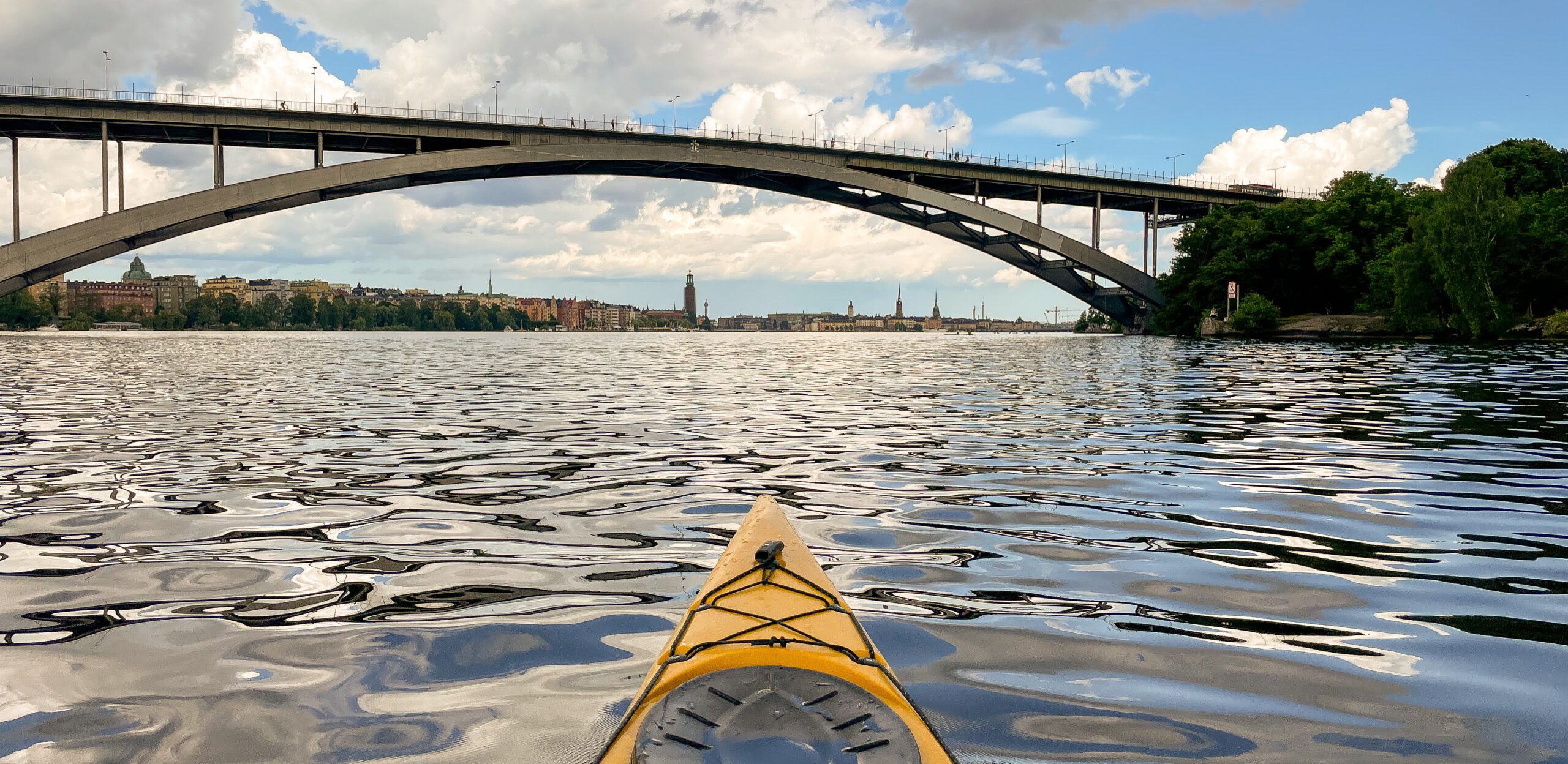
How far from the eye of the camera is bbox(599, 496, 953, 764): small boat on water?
7.55ft

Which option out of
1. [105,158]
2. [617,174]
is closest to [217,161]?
[105,158]

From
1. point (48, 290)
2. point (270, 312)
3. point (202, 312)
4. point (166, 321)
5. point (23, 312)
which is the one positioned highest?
point (48, 290)

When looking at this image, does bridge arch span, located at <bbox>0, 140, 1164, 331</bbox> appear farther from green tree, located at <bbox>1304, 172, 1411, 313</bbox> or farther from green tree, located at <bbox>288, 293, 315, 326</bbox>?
green tree, located at <bbox>288, 293, 315, 326</bbox>

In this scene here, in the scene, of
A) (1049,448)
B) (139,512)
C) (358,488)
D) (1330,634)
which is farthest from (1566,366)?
(139,512)

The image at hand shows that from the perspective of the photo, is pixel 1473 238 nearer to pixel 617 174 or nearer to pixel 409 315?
pixel 617 174

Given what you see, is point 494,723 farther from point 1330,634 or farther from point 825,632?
point 1330,634

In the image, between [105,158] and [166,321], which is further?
[166,321]

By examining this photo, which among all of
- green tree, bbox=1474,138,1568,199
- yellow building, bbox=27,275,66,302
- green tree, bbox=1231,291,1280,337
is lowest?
green tree, bbox=1231,291,1280,337

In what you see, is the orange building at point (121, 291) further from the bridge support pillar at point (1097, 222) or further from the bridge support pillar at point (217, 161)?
the bridge support pillar at point (1097, 222)

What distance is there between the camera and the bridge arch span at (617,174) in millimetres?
43531

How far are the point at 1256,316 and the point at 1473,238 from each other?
1581cm

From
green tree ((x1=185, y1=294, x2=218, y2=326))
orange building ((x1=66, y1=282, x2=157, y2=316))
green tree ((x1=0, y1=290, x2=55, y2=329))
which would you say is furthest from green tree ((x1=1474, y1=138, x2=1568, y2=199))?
orange building ((x1=66, y1=282, x2=157, y2=316))

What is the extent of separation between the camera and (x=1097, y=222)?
213ft

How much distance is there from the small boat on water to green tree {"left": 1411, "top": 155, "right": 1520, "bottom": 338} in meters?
45.3
